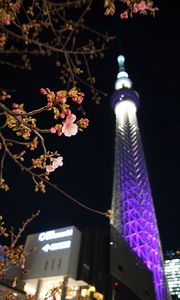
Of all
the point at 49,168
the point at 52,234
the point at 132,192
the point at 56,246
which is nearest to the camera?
the point at 49,168

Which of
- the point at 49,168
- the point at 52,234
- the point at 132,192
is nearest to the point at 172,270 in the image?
the point at 132,192

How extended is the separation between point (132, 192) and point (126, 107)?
827 inches

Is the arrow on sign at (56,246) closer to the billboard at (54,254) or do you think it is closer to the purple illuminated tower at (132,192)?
the billboard at (54,254)

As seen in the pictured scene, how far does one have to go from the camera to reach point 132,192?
5131 centimetres

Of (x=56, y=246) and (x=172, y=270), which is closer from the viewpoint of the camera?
(x=56, y=246)

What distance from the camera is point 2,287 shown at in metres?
19.3

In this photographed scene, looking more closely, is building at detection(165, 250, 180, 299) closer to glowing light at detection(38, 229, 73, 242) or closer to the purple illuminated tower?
the purple illuminated tower

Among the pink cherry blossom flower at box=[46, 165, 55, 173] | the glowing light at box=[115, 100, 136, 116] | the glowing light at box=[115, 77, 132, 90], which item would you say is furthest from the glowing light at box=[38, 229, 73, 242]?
the glowing light at box=[115, 77, 132, 90]

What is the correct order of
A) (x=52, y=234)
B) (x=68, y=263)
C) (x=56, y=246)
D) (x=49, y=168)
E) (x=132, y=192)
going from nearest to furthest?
(x=49, y=168), (x=68, y=263), (x=56, y=246), (x=52, y=234), (x=132, y=192)

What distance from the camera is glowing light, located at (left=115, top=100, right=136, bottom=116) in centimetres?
6538

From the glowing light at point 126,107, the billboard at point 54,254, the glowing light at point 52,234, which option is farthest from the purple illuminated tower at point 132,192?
the billboard at point 54,254

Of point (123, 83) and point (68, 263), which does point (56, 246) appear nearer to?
point (68, 263)

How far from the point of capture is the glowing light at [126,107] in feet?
214

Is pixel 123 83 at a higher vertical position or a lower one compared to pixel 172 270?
higher
